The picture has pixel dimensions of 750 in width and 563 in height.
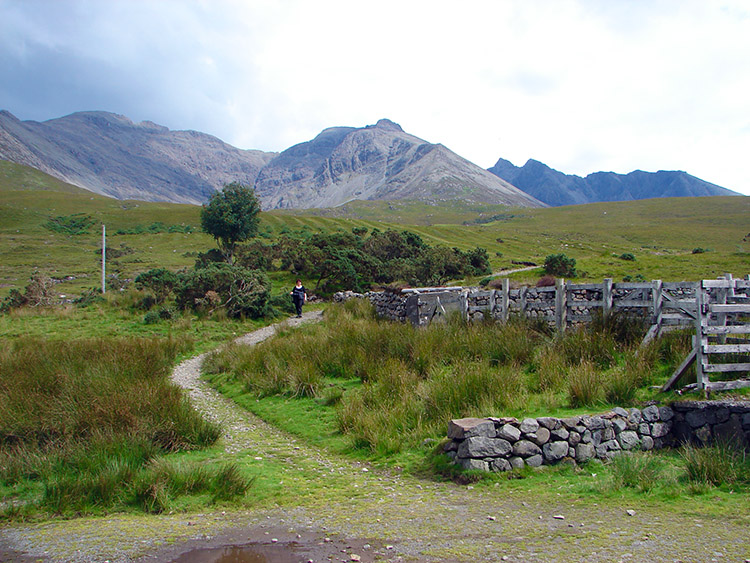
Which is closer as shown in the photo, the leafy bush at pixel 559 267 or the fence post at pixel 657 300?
the fence post at pixel 657 300

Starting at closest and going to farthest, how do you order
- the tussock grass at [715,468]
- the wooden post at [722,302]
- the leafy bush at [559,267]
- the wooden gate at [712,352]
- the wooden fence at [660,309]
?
the tussock grass at [715,468] → the wooden gate at [712,352] → the wooden fence at [660,309] → the wooden post at [722,302] → the leafy bush at [559,267]

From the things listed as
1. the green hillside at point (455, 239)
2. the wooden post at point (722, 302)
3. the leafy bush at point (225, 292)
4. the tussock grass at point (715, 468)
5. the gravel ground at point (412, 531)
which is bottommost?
the gravel ground at point (412, 531)

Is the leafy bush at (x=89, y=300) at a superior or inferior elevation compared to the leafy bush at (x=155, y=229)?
inferior

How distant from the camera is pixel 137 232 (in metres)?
58.3

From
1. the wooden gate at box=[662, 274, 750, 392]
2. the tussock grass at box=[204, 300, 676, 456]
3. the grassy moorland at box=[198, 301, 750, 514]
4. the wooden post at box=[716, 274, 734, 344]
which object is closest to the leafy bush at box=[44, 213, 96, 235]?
the tussock grass at box=[204, 300, 676, 456]

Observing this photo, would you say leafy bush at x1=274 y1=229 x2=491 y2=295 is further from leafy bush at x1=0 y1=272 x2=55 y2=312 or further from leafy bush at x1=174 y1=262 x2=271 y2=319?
leafy bush at x1=0 y1=272 x2=55 y2=312

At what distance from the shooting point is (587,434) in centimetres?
750

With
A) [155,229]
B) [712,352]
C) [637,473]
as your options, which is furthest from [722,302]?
[155,229]

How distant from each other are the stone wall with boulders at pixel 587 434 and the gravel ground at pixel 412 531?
2.00 feet

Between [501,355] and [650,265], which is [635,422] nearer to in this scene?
[501,355]

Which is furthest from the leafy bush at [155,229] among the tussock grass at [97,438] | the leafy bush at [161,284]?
→ the tussock grass at [97,438]

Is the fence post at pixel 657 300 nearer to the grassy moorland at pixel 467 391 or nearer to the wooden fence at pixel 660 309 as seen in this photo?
the wooden fence at pixel 660 309

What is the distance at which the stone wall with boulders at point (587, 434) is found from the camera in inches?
285

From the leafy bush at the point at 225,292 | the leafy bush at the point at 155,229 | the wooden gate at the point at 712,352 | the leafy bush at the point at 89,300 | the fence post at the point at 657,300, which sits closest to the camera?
the wooden gate at the point at 712,352
